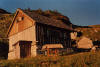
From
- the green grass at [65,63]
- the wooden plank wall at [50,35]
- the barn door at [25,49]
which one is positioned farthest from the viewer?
the wooden plank wall at [50,35]

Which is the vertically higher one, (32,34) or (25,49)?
(32,34)

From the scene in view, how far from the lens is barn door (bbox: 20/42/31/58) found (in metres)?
22.8

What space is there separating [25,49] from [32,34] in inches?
108

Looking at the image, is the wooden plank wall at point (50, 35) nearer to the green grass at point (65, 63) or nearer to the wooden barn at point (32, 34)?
the wooden barn at point (32, 34)

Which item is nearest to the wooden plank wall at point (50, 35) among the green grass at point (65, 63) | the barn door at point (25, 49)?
the barn door at point (25, 49)

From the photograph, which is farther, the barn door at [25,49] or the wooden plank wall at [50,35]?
the wooden plank wall at [50,35]

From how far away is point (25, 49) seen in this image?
2347 cm

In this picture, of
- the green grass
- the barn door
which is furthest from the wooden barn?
the green grass

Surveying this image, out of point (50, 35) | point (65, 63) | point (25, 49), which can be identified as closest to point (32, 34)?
point (25, 49)

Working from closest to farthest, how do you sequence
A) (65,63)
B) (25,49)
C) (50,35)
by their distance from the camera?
(65,63), (25,49), (50,35)

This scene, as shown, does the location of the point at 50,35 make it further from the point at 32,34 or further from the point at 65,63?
the point at 65,63

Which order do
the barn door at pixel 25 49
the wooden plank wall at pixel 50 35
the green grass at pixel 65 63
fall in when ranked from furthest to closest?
the wooden plank wall at pixel 50 35, the barn door at pixel 25 49, the green grass at pixel 65 63

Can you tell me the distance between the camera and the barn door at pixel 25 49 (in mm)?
22797

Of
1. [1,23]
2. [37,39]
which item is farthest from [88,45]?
[1,23]
